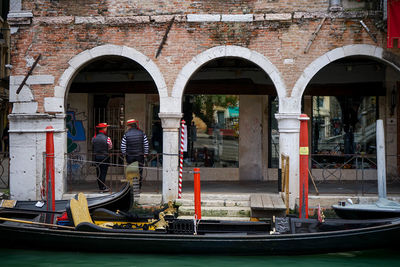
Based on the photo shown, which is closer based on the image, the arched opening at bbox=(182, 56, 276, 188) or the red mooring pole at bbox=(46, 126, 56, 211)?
→ the red mooring pole at bbox=(46, 126, 56, 211)

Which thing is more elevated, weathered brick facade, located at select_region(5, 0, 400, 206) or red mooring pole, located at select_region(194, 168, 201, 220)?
weathered brick facade, located at select_region(5, 0, 400, 206)

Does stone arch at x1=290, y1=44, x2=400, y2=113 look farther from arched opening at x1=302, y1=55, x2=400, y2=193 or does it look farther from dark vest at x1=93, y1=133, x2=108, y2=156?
dark vest at x1=93, y1=133, x2=108, y2=156

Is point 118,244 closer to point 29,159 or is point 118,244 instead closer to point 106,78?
point 29,159

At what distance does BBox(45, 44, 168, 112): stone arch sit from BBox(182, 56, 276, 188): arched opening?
2685 mm

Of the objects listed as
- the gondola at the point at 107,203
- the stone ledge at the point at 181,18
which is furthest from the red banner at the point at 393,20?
the gondola at the point at 107,203

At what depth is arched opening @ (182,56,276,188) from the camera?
12562 millimetres

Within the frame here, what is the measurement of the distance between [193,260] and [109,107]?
7.12 m

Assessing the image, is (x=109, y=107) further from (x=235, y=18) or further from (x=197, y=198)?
(x=197, y=198)

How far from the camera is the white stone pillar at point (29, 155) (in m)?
10.1

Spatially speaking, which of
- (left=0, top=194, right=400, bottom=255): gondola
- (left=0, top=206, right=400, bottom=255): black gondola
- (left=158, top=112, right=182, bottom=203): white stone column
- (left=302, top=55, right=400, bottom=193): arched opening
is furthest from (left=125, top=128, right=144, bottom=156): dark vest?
(left=302, top=55, right=400, bottom=193): arched opening

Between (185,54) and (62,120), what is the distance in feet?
9.14

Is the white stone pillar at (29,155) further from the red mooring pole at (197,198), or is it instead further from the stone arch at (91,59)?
the red mooring pole at (197,198)

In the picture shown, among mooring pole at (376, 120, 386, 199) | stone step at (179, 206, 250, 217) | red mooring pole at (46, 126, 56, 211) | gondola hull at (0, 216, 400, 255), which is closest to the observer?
gondola hull at (0, 216, 400, 255)

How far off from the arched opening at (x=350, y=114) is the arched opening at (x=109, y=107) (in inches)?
156
